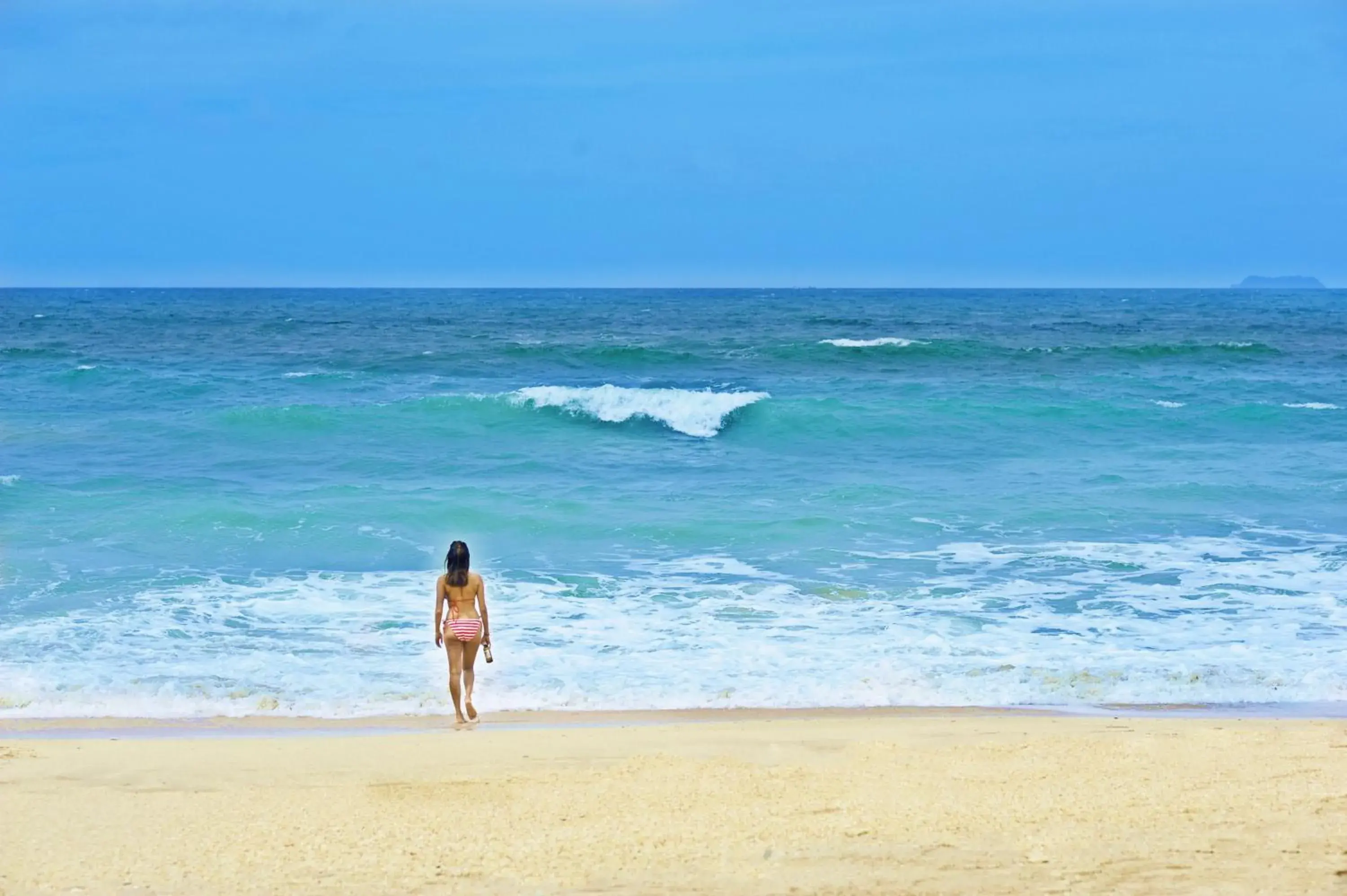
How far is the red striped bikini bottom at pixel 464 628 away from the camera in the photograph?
8.12 m

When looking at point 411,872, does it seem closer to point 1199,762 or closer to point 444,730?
point 444,730

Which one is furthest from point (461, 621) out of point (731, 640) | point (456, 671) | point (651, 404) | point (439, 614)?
point (651, 404)

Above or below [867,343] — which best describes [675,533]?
below

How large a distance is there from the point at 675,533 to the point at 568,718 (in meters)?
6.04

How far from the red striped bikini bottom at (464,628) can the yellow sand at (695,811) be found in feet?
2.30

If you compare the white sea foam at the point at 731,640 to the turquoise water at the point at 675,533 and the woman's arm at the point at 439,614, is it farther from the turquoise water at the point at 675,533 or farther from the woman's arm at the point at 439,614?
the woman's arm at the point at 439,614

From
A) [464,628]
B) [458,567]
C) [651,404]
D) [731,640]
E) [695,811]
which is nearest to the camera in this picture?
[695,811]

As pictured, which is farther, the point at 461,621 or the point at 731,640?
the point at 731,640

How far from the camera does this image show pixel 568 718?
8.31 metres

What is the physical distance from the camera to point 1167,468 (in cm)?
1858

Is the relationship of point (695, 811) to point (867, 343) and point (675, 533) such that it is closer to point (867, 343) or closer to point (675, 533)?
point (675, 533)

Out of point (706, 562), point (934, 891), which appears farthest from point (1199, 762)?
point (706, 562)

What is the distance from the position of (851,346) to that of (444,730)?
32840 millimetres

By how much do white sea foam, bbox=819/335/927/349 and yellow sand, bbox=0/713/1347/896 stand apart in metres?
31.9
